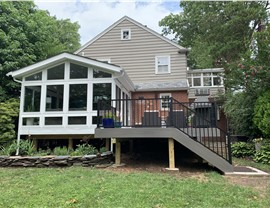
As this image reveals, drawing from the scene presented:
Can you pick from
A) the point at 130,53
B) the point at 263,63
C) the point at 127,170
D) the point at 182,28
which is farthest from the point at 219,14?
the point at 127,170

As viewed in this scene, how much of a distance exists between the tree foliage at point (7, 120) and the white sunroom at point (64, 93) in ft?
1.70

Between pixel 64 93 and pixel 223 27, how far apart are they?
1235 centimetres

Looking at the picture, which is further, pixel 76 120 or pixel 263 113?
pixel 76 120

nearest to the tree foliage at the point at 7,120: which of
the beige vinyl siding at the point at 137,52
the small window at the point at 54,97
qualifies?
the small window at the point at 54,97

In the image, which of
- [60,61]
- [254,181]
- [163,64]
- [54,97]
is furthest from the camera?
[163,64]

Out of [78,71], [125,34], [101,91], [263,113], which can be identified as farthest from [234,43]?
[78,71]

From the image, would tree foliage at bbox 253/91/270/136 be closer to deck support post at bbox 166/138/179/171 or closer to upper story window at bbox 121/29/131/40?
deck support post at bbox 166/138/179/171

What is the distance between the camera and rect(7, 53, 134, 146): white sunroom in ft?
26.1

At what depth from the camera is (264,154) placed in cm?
720

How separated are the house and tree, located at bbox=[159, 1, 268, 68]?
4.61 meters

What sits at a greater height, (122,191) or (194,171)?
(122,191)

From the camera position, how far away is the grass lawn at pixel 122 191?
3.47 m

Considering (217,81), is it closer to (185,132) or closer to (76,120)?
(185,132)

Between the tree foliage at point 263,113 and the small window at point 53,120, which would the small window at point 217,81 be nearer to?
the tree foliage at point 263,113
